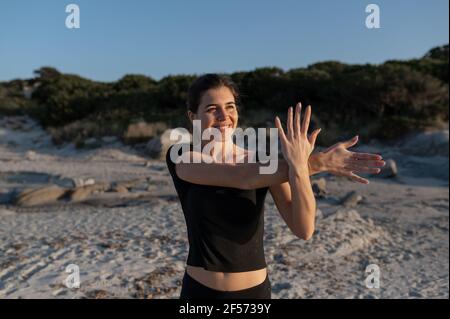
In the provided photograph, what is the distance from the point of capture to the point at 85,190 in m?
9.50

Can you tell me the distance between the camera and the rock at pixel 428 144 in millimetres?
12703

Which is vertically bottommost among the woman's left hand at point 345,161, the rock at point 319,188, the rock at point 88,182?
the rock at point 319,188

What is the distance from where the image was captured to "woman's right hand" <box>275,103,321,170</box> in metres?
1.38

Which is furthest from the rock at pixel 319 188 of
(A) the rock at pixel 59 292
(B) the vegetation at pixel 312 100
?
(A) the rock at pixel 59 292

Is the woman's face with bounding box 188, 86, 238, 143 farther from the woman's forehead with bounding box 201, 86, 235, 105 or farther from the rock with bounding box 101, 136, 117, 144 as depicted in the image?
the rock with bounding box 101, 136, 117, 144

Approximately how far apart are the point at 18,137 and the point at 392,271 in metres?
17.1

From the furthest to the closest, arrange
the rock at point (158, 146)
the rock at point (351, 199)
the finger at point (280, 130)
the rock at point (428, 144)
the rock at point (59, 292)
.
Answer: the rock at point (158, 146), the rock at point (428, 144), the rock at point (351, 199), the rock at point (59, 292), the finger at point (280, 130)

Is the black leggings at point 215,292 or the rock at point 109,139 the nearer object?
the black leggings at point 215,292

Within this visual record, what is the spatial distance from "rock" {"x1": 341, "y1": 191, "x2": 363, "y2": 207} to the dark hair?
25.4 ft

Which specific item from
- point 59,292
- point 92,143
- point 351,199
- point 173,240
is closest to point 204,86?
point 59,292

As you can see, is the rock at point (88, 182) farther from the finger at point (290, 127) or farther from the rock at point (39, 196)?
the finger at point (290, 127)

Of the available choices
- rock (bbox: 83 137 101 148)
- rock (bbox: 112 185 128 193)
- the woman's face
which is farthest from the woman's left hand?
rock (bbox: 83 137 101 148)

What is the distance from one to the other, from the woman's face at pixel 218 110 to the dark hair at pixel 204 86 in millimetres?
17
